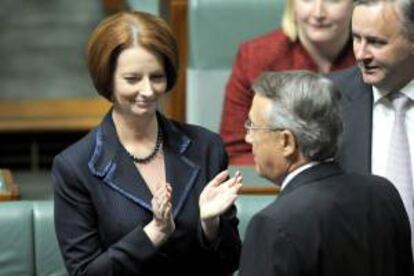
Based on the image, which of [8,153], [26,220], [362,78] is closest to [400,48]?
[362,78]

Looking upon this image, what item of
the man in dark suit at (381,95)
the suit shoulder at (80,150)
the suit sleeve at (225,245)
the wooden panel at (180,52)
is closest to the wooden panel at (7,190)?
the suit shoulder at (80,150)

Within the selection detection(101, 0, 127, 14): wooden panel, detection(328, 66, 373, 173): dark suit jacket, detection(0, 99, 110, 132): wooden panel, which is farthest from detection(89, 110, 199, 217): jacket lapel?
detection(101, 0, 127, 14): wooden panel

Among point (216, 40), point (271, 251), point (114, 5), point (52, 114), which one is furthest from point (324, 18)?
point (114, 5)

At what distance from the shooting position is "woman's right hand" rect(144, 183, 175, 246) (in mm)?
1571

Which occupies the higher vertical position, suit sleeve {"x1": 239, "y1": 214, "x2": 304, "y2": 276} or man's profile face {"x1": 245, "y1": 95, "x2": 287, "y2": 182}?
man's profile face {"x1": 245, "y1": 95, "x2": 287, "y2": 182}

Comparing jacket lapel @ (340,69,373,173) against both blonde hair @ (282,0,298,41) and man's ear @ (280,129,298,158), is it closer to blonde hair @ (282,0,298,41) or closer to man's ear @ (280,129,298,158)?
A: man's ear @ (280,129,298,158)

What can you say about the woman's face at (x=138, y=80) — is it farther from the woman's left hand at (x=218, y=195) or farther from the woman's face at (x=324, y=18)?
the woman's face at (x=324, y=18)

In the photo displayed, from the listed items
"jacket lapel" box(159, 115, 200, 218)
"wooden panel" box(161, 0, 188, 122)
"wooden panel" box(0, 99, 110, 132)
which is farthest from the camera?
"wooden panel" box(0, 99, 110, 132)

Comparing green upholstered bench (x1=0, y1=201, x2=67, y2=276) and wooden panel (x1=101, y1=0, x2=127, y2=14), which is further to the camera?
wooden panel (x1=101, y1=0, x2=127, y2=14)

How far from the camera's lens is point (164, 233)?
1612mm

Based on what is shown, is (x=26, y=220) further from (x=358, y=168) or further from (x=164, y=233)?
(x=358, y=168)

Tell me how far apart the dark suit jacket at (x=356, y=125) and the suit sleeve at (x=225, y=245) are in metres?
0.19

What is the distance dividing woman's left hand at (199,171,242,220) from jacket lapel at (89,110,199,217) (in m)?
0.08

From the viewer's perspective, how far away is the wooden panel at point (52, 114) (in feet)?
11.0
